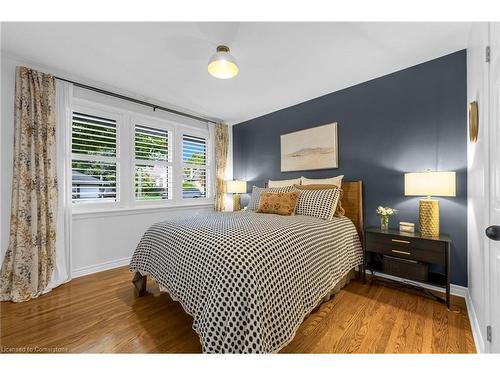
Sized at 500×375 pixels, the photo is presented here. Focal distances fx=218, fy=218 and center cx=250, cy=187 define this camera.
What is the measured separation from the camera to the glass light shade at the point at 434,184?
6.21ft

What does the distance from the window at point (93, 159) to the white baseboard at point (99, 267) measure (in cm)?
82

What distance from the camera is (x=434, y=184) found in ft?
6.31

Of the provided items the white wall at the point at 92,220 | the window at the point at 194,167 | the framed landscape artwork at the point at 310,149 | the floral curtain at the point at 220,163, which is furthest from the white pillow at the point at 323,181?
the white wall at the point at 92,220

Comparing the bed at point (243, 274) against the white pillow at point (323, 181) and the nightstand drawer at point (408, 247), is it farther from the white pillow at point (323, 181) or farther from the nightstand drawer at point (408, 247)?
the white pillow at point (323, 181)

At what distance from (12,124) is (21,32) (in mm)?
905

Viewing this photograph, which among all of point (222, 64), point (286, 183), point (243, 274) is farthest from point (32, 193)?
point (286, 183)

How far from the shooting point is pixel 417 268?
199cm

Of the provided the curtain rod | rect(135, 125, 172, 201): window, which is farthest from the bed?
the curtain rod

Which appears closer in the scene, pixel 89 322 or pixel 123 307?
pixel 89 322

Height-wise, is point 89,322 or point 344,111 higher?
point 344,111

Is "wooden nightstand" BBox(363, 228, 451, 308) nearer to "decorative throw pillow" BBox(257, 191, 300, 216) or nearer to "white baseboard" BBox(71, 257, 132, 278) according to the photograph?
"decorative throw pillow" BBox(257, 191, 300, 216)

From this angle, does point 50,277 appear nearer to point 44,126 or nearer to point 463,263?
point 44,126

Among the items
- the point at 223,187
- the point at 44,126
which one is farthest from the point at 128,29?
the point at 223,187

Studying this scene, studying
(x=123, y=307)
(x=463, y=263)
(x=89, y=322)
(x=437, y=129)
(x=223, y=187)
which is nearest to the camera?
(x=89, y=322)
